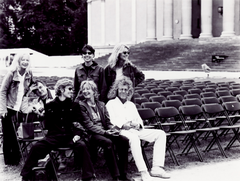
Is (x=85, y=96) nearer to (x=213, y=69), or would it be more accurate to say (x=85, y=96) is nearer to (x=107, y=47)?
(x=213, y=69)

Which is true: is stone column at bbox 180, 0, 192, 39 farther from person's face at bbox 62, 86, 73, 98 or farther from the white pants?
person's face at bbox 62, 86, 73, 98

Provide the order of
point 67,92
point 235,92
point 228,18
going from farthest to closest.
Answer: point 228,18, point 235,92, point 67,92

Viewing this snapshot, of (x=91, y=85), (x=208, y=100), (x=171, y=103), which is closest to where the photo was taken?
(x=91, y=85)

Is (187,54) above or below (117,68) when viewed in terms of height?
below

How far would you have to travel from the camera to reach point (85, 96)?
267 inches

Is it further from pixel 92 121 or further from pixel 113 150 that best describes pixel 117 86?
pixel 113 150

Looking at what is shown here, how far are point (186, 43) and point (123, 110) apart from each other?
32712mm

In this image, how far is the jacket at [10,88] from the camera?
6.98 m

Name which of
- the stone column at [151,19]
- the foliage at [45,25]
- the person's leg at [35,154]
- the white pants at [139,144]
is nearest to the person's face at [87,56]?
the white pants at [139,144]

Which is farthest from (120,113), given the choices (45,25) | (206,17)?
(45,25)

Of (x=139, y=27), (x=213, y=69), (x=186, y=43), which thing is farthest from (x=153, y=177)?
(x=139, y=27)

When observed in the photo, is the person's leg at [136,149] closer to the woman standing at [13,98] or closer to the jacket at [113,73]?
the jacket at [113,73]

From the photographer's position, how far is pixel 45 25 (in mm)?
61906

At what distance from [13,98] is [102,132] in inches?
69.1
